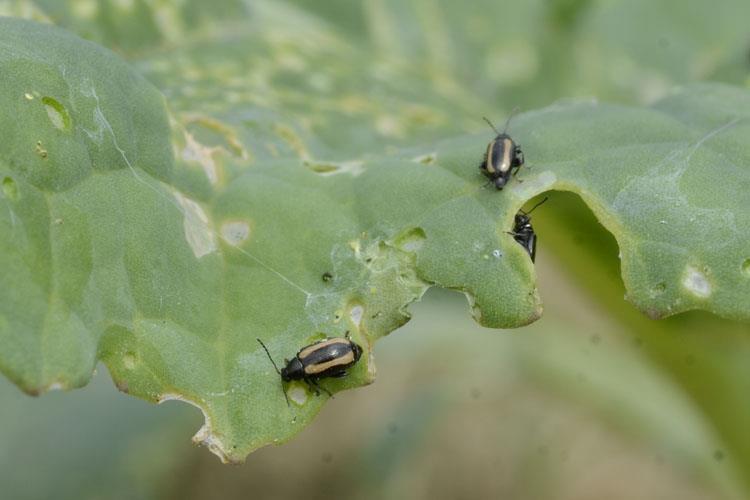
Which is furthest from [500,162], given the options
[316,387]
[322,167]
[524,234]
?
[316,387]

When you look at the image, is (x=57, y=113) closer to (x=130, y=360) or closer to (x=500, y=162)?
(x=130, y=360)

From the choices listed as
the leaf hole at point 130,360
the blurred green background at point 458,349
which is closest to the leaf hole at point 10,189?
the leaf hole at point 130,360

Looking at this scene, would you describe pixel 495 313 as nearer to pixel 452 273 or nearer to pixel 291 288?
pixel 452 273

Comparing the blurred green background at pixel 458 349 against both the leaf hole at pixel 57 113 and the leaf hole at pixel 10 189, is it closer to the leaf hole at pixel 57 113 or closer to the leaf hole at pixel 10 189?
the leaf hole at pixel 57 113

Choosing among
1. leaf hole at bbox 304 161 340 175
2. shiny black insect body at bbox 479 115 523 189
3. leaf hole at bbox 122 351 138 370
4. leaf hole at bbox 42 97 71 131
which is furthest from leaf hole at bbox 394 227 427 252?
leaf hole at bbox 42 97 71 131

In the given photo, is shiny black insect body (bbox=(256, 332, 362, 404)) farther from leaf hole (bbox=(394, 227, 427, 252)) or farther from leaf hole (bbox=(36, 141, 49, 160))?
leaf hole (bbox=(36, 141, 49, 160))

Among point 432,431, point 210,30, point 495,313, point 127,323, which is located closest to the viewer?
point 127,323

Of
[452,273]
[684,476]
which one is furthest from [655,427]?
[452,273]
